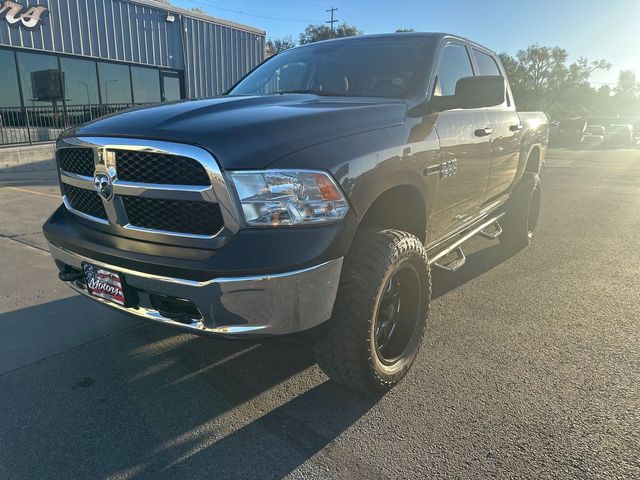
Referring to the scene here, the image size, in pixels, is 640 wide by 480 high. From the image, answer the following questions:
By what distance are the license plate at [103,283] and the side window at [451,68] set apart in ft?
7.29

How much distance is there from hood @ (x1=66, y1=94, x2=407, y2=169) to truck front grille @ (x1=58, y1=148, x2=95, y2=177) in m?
0.09

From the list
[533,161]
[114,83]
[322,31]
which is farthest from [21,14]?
[322,31]

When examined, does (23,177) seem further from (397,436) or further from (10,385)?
(397,436)

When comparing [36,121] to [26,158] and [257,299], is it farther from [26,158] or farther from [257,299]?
[257,299]

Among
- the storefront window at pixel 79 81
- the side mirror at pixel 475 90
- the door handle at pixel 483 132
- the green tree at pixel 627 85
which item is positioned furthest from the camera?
the green tree at pixel 627 85

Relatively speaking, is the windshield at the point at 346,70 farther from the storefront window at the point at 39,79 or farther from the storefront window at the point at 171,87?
the storefront window at the point at 171,87

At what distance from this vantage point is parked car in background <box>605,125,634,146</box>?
28.0 metres

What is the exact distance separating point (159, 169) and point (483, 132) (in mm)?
2554

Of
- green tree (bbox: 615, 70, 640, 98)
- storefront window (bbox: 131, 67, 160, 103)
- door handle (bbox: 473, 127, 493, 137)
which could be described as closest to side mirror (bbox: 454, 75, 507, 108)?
door handle (bbox: 473, 127, 493, 137)

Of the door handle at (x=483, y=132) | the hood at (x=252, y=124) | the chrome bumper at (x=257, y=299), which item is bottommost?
the chrome bumper at (x=257, y=299)

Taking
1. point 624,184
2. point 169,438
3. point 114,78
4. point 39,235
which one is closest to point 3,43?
point 114,78

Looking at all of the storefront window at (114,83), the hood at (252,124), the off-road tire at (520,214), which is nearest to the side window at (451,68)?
the hood at (252,124)

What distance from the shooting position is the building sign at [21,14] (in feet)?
40.4

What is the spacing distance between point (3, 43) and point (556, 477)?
15.0 metres
